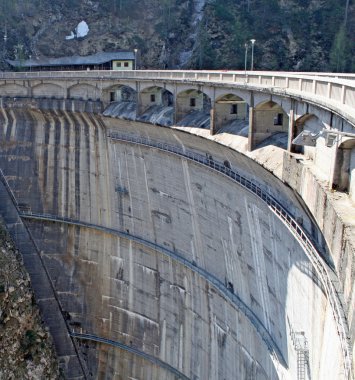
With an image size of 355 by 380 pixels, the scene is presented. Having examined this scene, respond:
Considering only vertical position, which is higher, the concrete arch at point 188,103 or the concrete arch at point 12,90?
the concrete arch at point 12,90

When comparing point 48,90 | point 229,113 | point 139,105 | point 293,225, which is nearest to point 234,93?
point 229,113

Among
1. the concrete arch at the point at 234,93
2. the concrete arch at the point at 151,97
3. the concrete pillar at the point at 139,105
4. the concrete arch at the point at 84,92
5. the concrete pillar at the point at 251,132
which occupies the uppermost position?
the concrete arch at the point at 84,92

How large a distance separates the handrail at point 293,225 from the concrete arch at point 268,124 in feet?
5.75

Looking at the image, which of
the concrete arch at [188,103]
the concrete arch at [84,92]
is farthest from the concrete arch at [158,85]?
the concrete arch at [84,92]

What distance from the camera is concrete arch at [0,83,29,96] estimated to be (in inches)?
1430

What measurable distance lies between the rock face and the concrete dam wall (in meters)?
0.95

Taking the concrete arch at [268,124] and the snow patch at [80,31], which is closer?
the concrete arch at [268,124]

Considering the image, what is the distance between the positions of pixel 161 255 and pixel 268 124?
37.4 feet

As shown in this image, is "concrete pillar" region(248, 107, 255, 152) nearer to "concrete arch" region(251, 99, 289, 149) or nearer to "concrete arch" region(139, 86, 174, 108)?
"concrete arch" region(251, 99, 289, 149)

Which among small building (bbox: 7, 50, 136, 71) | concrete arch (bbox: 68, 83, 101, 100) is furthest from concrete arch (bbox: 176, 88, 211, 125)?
small building (bbox: 7, 50, 136, 71)

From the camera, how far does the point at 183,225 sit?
82.3ft

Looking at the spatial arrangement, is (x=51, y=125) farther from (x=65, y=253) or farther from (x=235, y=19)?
(x=235, y=19)

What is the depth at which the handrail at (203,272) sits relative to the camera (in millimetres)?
17764

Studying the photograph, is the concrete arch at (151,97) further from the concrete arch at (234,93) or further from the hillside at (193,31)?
the hillside at (193,31)
